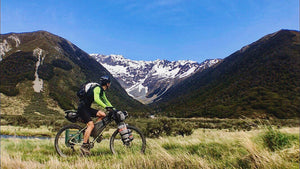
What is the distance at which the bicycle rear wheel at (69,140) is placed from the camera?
6637mm

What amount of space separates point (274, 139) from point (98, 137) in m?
5.40

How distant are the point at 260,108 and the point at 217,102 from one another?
40323mm

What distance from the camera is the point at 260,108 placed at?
114125 millimetres

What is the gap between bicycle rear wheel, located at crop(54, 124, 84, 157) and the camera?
21.8 ft

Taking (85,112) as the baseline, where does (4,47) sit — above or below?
above

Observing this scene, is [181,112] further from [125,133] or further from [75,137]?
[125,133]

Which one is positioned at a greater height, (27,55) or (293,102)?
(27,55)

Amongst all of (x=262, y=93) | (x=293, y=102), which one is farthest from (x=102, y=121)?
(x=262, y=93)

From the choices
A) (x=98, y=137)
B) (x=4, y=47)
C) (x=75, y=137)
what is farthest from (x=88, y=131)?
(x=4, y=47)

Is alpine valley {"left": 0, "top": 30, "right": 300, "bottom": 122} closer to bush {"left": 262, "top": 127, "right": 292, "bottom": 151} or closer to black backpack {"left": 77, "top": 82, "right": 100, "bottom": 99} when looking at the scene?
black backpack {"left": 77, "top": 82, "right": 100, "bottom": 99}

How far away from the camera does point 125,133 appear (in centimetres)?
613

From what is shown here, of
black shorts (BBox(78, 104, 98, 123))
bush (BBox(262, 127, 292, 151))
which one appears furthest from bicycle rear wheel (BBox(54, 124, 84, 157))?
bush (BBox(262, 127, 292, 151))

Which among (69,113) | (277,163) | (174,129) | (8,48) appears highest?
(8,48)

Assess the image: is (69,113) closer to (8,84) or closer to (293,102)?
(8,84)
